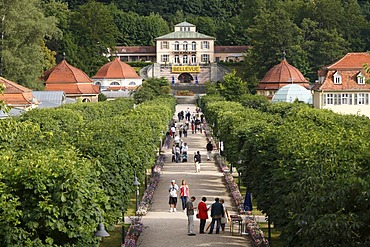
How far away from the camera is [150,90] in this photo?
317 ft

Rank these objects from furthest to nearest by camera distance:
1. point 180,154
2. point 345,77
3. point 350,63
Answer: point 350,63 < point 345,77 < point 180,154

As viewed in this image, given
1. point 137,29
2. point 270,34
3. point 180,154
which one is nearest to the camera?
point 180,154

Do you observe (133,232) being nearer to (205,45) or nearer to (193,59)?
(193,59)

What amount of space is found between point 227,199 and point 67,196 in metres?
19.6

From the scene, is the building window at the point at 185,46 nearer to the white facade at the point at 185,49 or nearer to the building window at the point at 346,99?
the white facade at the point at 185,49

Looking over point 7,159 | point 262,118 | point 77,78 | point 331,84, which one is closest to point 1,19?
point 77,78

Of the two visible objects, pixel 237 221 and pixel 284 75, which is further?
pixel 284 75

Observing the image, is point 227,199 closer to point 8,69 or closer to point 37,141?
point 37,141

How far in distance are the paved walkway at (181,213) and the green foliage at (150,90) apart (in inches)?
1551

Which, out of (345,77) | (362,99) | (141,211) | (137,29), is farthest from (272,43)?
(141,211)

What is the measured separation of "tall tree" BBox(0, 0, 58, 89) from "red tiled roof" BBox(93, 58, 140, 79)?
37248mm

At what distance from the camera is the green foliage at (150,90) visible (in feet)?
305

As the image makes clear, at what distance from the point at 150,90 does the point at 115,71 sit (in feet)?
56.6

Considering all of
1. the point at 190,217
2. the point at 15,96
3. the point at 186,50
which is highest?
the point at 186,50
